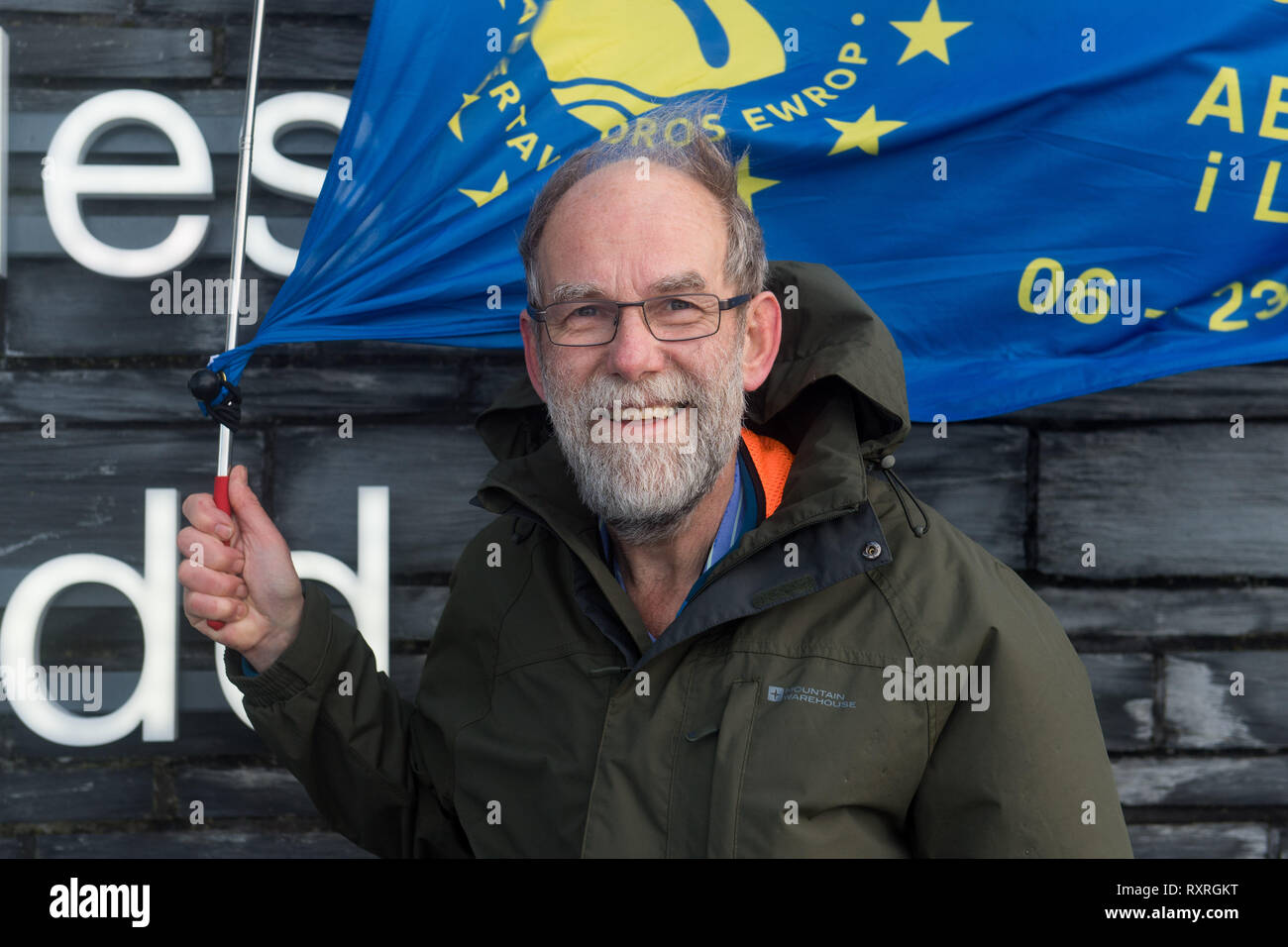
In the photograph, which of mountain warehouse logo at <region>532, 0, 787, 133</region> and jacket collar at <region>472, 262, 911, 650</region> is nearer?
jacket collar at <region>472, 262, 911, 650</region>

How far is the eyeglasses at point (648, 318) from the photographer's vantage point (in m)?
1.84

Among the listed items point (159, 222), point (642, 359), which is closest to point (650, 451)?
point (642, 359)

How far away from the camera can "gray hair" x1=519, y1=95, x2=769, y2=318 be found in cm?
193

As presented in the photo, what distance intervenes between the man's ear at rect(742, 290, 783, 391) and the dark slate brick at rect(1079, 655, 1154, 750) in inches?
61.6

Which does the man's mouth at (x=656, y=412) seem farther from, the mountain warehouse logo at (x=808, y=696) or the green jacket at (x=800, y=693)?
the mountain warehouse logo at (x=808, y=696)

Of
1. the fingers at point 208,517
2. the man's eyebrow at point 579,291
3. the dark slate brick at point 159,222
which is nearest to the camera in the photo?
the man's eyebrow at point 579,291

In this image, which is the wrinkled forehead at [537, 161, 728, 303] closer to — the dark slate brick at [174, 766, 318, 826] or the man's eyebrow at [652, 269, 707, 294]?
the man's eyebrow at [652, 269, 707, 294]

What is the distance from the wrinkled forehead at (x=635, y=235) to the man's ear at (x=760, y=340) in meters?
0.13

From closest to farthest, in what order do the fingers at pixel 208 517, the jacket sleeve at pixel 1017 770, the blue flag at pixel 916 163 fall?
the jacket sleeve at pixel 1017 770
the fingers at pixel 208 517
the blue flag at pixel 916 163

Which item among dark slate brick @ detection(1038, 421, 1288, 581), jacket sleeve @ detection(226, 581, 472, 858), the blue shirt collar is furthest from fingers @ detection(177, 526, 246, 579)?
dark slate brick @ detection(1038, 421, 1288, 581)

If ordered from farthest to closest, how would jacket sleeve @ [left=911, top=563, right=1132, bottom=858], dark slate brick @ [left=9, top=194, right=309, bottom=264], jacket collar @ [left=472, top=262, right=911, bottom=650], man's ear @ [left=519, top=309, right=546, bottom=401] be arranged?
dark slate brick @ [left=9, top=194, right=309, bottom=264], man's ear @ [left=519, top=309, right=546, bottom=401], jacket collar @ [left=472, top=262, right=911, bottom=650], jacket sleeve @ [left=911, top=563, right=1132, bottom=858]

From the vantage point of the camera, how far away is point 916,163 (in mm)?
2426

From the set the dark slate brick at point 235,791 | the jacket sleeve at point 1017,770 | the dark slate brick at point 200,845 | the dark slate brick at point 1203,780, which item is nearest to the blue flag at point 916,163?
the jacket sleeve at point 1017,770

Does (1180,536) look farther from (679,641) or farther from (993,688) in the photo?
(679,641)
